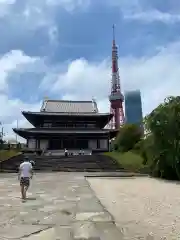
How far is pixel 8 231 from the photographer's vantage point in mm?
6684

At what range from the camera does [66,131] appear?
50.3 metres

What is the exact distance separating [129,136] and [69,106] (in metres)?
17.2

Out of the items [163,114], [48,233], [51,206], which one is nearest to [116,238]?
[48,233]

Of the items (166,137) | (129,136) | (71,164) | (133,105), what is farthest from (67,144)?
(133,105)

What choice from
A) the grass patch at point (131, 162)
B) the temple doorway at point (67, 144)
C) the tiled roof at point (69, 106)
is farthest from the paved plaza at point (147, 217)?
the tiled roof at point (69, 106)

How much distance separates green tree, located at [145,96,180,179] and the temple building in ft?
89.6

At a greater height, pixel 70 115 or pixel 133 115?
pixel 133 115

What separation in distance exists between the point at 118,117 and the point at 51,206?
234ft

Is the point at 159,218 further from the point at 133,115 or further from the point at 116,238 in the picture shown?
the point at 133,115

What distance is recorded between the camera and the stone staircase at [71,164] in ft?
106

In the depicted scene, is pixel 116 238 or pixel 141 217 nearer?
pixel 116 238

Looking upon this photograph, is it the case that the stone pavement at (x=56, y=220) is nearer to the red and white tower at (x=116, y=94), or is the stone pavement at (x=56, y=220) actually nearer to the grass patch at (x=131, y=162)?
the grass patch at (x=131, y=162)

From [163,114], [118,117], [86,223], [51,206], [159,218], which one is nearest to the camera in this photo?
[86,223]

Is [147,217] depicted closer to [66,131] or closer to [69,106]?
[66,131]
